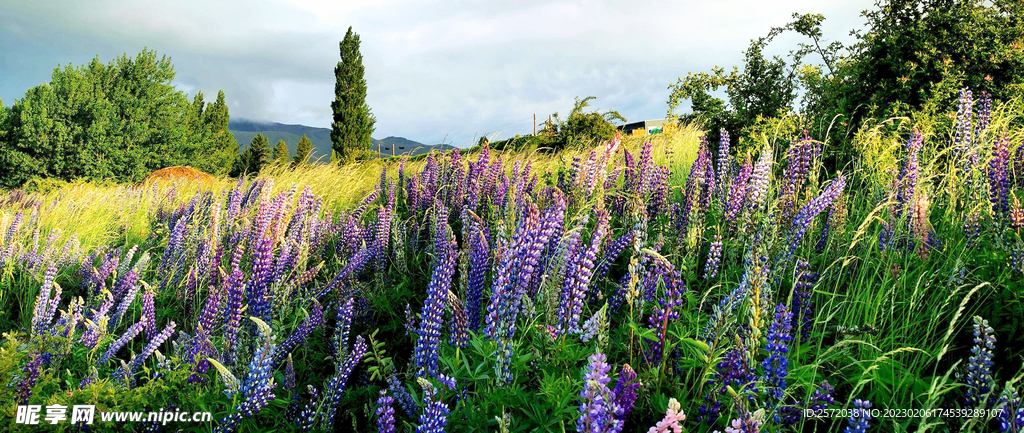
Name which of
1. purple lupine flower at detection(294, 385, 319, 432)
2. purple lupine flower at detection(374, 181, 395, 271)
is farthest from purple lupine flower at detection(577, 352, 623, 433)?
purple lupine flower at detection(374, 181, 395, 271)

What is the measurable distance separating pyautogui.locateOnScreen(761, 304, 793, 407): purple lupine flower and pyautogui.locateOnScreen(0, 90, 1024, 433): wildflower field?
0.01m

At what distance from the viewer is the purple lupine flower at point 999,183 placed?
2953mm

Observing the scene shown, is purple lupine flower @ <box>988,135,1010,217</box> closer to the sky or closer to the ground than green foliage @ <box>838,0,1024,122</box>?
closer to the ground

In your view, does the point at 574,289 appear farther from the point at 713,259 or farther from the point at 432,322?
the point at 713,259

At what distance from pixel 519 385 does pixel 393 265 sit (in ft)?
7.19

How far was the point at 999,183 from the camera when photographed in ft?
9.95

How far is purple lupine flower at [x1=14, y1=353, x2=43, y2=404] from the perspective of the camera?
1.89m

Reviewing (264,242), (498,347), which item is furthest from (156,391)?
(498,347)

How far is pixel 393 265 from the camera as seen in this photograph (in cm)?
401

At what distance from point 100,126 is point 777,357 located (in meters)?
28.4

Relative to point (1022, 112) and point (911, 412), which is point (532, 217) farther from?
point (1022, 112)

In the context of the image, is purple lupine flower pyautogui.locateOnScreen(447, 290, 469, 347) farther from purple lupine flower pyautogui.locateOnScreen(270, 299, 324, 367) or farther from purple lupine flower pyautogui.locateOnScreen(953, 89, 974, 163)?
purple lupine flower pyautogui.locateOnScreen(953, 89, 974, 163)

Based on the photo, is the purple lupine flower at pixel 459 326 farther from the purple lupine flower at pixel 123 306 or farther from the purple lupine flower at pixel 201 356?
the purple lupine flower at pixel 123 306

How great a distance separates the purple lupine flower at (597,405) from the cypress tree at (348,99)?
33.7 metres
